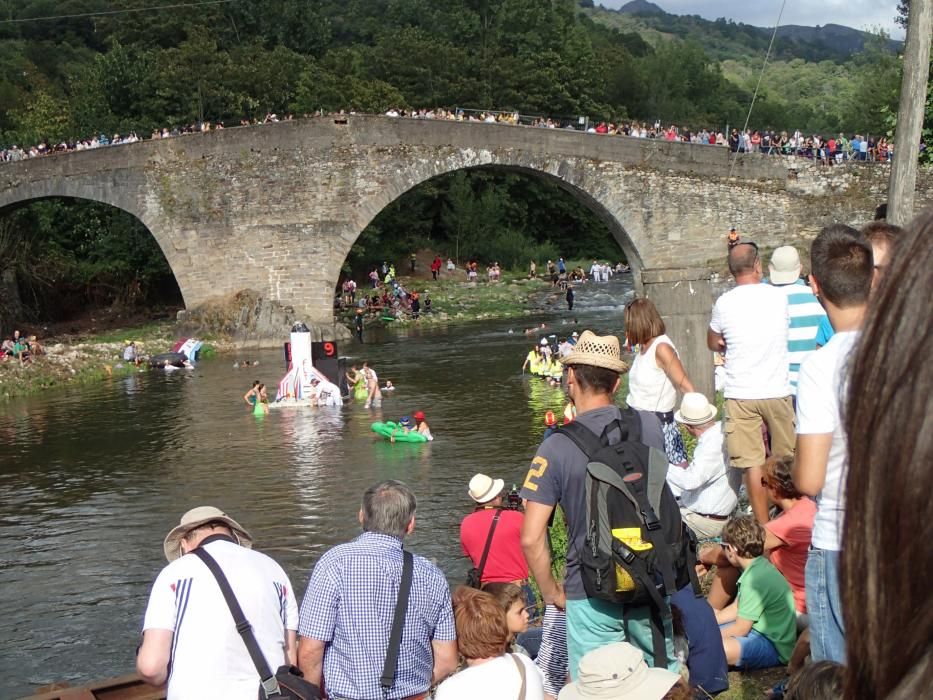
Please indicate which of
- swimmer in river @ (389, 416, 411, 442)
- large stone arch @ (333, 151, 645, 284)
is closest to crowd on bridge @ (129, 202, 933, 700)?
swimmer in river @ (389, 416, 411, 442)

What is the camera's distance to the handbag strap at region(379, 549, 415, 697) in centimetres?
377

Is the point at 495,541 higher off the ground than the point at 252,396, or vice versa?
the point at 495,541

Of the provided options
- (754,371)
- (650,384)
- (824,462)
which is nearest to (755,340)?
(754,371)

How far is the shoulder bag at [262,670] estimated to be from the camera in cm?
357

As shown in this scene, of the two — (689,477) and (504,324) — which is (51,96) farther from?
(689,477)

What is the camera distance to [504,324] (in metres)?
31.8

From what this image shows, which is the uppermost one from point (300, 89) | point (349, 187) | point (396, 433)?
point (300, 89)

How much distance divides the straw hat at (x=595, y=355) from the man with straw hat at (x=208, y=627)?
4.48 ft

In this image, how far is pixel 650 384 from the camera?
20.5 feet

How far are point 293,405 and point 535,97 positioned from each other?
119 ft

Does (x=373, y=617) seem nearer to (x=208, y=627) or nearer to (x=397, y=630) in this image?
(x=397, y=630)

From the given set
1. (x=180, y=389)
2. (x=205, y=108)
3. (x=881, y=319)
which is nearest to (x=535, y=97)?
(x=205, y=108)

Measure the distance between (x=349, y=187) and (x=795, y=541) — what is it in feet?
86.1

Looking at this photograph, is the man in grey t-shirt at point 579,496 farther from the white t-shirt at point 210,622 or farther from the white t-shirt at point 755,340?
the white t-shirt at point 755,340
